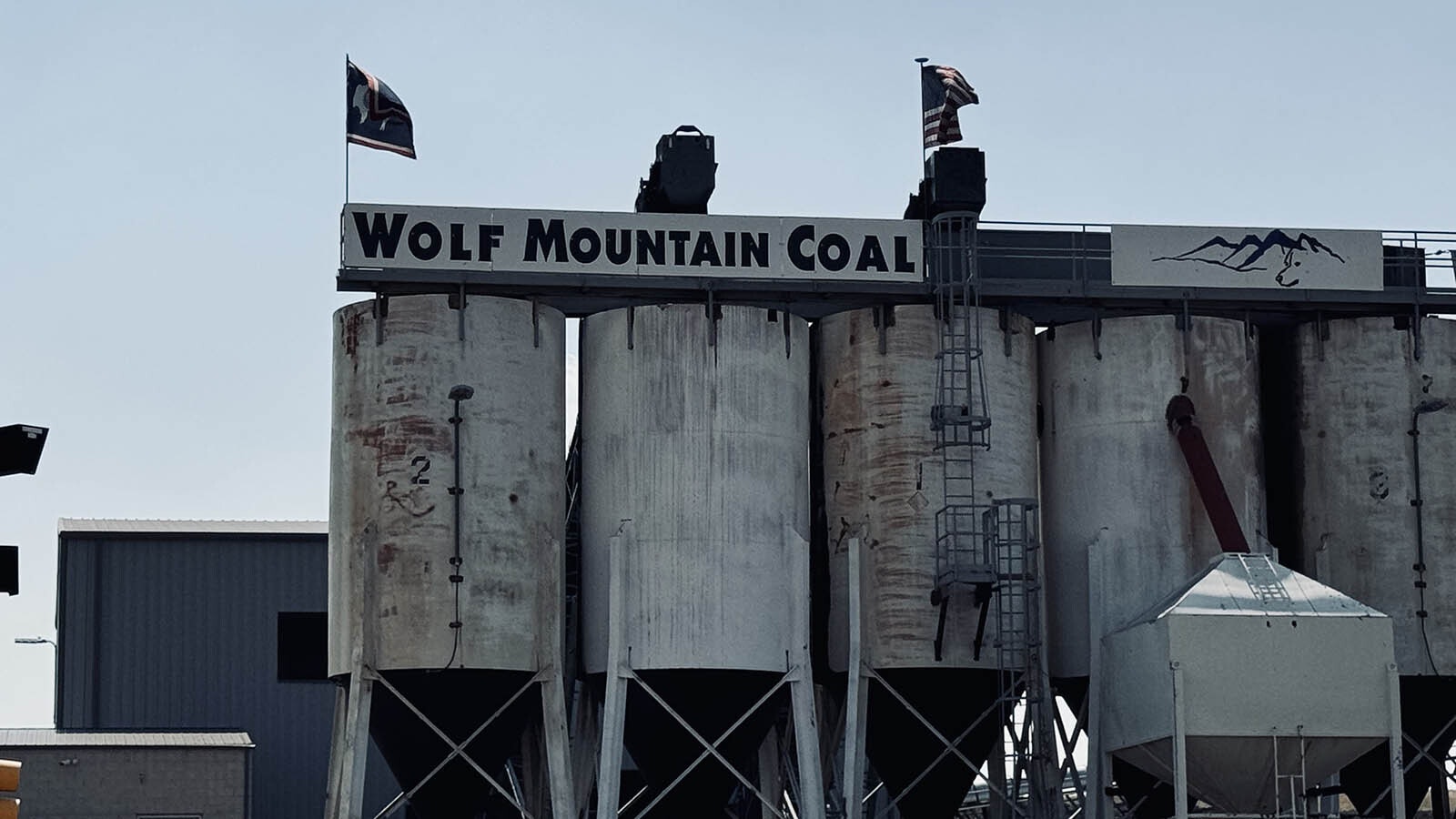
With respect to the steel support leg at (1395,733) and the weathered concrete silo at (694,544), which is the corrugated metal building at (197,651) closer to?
the weathered concrete silo at (694,544)

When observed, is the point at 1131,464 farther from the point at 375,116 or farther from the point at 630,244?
the point at 375,116

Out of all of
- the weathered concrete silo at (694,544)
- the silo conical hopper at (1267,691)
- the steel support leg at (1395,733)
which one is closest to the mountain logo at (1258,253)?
the silo conical hopper at (1267,691)

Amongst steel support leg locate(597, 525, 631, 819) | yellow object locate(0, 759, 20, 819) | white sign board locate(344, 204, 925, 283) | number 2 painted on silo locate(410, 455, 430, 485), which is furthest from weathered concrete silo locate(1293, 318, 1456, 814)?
yellow object locate(0, 759, 20, 819)

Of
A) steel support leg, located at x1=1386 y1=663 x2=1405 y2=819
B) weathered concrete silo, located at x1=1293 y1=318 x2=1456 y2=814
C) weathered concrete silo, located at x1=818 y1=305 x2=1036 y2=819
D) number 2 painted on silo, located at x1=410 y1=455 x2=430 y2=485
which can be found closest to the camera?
steel support leg, located at x1=1386 y1=663 x2=1405 y2=819

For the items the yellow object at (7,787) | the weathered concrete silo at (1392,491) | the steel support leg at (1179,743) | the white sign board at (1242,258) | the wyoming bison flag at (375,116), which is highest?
the wyoming bison flag at (375,116)

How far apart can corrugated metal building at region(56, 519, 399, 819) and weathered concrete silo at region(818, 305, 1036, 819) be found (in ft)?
50.3

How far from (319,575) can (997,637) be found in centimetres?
1863

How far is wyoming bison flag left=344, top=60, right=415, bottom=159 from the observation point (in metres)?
43.1

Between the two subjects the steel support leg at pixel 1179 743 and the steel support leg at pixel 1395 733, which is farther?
the steel support leg at pixel 1395 733

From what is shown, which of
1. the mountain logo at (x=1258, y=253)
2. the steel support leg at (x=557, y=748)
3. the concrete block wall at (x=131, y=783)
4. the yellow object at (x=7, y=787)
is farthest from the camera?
the concrete block wall at (x=131, y=783)

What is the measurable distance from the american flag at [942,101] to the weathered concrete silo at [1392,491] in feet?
26.1

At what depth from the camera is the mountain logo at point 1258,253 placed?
4431 centimetres

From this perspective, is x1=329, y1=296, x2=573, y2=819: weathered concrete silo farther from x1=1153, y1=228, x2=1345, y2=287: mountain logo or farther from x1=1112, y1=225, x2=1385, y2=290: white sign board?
x1=1153, y1=228, x2=1345, y2=287: mountain logo

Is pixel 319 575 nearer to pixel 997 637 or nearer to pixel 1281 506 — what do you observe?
pixel 997 637
